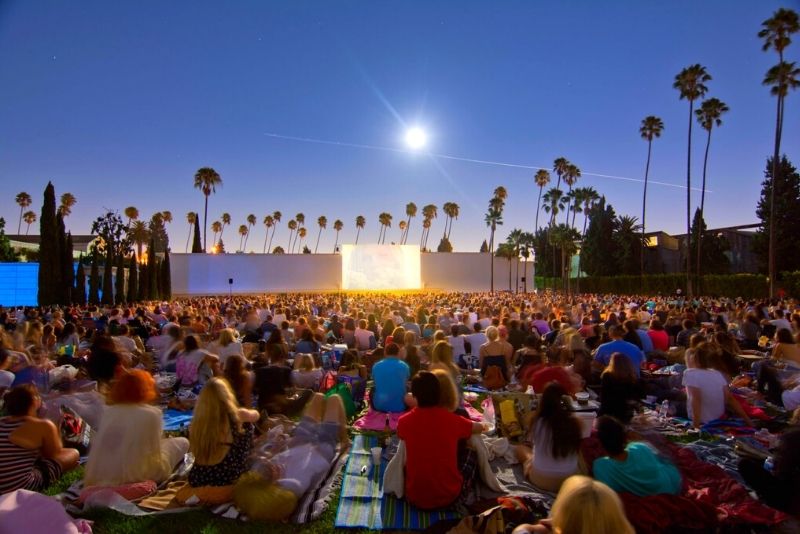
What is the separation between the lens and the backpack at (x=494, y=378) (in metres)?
7.94

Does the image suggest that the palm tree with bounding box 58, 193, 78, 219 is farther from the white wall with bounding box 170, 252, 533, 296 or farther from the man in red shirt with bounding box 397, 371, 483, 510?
the man in red shirt with bounding box 397, 371, 483, 510

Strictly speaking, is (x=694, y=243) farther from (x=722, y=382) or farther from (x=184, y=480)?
(x=184, y=480)

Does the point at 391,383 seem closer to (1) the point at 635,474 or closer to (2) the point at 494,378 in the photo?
(2) the point at 494,378

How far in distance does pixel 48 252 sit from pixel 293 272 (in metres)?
26.8

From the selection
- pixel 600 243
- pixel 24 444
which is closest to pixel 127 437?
pixel 24 444

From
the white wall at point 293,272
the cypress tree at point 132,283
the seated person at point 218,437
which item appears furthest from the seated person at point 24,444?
the white wall at point 293,272

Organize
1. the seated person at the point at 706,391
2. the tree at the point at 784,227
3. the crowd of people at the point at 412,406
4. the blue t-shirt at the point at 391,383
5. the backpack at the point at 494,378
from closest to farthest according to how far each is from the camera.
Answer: the crowd of people at the point at 412,406, the seated person at the point at 706,391, the blue t-shirt at the point at 391,383, the backpack at the point at 494,378, the tree at the point at 784,227

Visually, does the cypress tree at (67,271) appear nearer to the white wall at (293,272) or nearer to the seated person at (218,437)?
the white wall at (293,272)

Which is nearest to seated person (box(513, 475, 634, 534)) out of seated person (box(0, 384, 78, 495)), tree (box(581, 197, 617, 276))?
seated person (box(0, 384, 78, 495))

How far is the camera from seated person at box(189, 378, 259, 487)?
3.71 meters

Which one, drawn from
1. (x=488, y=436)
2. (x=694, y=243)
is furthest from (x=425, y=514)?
(x=694, y=243)

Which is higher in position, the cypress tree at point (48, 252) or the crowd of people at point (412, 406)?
the cypress tree at point (48, 252)

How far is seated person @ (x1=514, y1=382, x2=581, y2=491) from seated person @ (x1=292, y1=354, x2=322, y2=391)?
398 cm

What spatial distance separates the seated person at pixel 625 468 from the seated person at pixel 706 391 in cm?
A: 253
